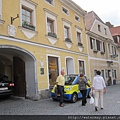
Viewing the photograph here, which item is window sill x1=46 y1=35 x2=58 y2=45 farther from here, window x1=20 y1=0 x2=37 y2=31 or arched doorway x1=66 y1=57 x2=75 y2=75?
arched doorway x1=66 y1=57 x2=75 y2=75

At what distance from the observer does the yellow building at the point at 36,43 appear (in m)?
8.65

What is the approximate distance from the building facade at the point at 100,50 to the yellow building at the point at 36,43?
3.96 meters

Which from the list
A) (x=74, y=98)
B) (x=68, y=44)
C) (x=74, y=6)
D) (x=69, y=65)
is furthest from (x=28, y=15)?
(x=74, y=6)

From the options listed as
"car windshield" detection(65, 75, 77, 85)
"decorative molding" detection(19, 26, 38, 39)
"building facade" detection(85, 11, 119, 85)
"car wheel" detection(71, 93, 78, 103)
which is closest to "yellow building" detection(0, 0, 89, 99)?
"decorative molding" detection(19, 26, 38, 39)

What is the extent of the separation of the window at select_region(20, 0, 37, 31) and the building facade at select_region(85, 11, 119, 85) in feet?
28.0

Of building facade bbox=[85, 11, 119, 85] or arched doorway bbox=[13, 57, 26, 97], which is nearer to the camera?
arched doorway bbox=[13, 57, 26, 97]

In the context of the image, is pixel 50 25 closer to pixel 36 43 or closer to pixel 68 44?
pixel 68 44

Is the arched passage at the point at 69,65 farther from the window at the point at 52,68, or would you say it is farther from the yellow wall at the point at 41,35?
the window at the point at 52,68

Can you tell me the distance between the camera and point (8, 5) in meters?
8.59

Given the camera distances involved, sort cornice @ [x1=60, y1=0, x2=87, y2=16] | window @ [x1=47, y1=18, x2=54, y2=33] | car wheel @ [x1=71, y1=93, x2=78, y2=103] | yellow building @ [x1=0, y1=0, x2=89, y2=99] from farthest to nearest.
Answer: cornice @ [x1=60, y1=0, x2=87, y2=16], window @ [x1=47, y1=18, x2=54, y2=33], yellow building @ [x1=0, y1=0, x2=89, y2=99], car wheel @ [x1=71, y1=93, x2=78, y2=103]

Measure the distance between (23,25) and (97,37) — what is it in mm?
12437

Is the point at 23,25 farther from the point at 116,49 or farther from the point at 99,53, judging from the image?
the point at 116,49

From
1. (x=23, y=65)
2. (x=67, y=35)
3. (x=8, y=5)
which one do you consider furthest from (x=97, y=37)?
(x=8, y=5)

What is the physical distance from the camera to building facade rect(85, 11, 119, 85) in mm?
17703
